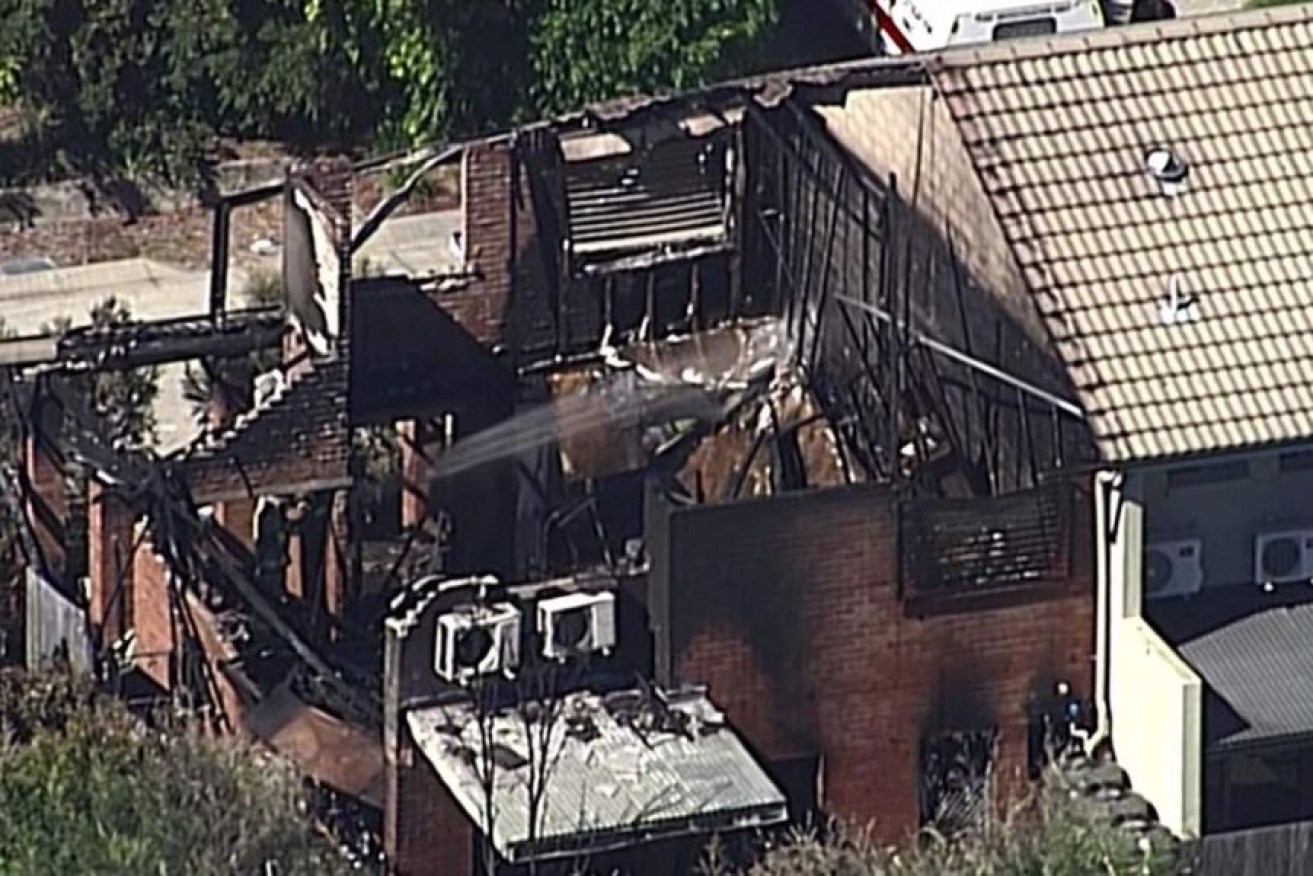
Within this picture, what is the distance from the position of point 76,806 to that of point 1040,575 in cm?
744

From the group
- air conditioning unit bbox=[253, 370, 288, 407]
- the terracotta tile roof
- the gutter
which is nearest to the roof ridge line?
the terracotta tile roof

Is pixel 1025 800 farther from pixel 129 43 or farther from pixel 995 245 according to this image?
pixel 129 43

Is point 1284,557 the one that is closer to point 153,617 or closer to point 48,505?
point 153,617

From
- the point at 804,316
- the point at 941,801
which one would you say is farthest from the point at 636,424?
the point at 941,801

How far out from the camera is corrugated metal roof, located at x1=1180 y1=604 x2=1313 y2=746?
121 ft

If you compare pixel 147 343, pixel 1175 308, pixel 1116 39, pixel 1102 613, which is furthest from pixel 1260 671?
pixel 147 343

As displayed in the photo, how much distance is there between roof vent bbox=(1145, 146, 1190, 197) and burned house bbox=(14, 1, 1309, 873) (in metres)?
0.02

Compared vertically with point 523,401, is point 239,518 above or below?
below

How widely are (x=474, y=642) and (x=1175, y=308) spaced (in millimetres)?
5468

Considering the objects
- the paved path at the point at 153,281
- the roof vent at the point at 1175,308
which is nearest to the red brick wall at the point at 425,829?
the roof vent at the point at 1175,308

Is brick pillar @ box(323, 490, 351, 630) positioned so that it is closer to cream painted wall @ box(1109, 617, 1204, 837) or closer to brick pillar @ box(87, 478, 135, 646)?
brick pillar @ box(87, 478, 135, 646)

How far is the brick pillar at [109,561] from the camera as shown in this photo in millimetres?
37656

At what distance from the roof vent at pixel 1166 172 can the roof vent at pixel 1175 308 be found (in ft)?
2.94

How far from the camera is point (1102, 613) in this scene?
37125 millimetres
